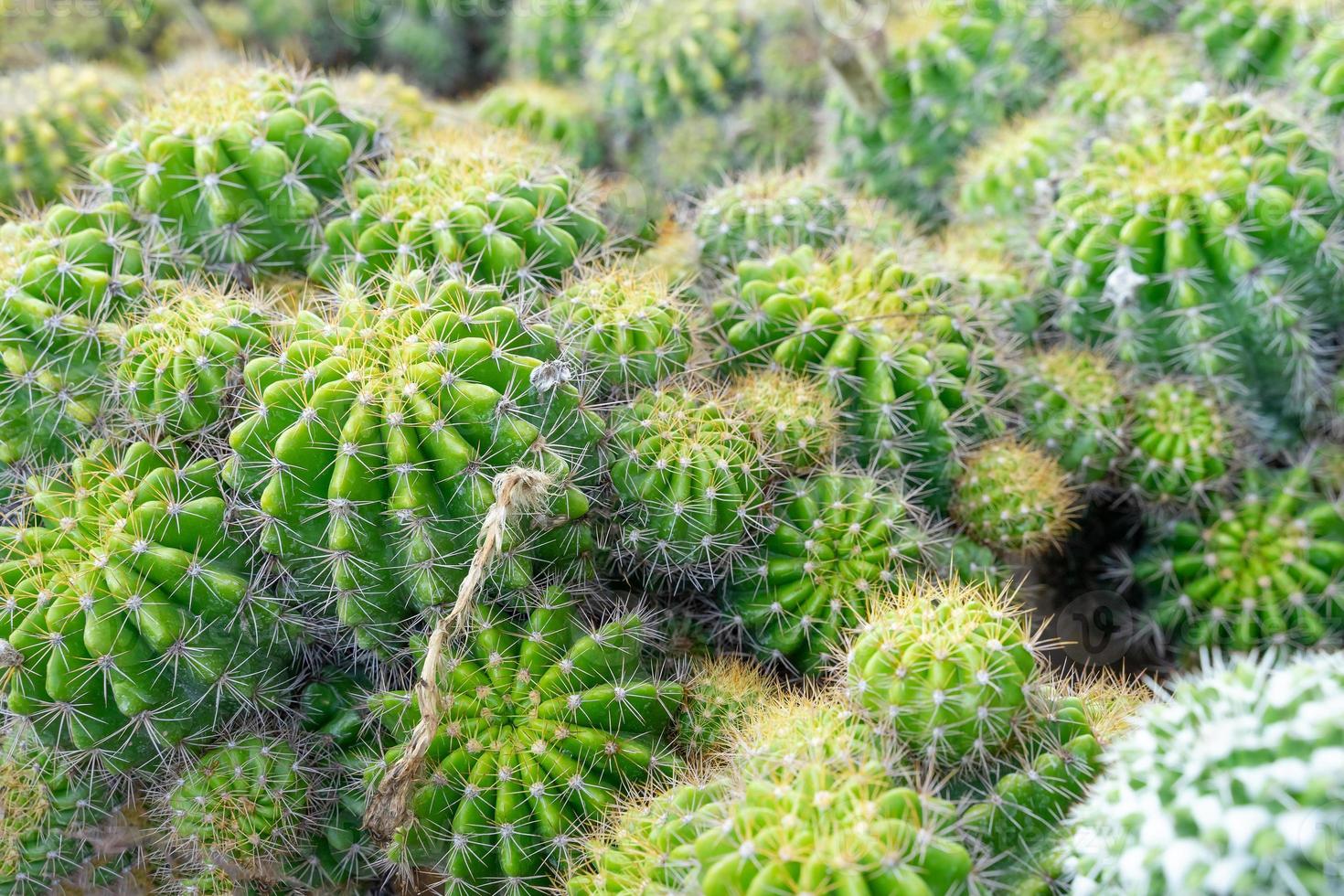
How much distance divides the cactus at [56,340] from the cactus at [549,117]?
7.05ft

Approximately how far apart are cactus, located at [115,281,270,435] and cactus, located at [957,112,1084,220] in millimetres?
3032

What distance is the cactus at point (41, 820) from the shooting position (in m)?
2.98

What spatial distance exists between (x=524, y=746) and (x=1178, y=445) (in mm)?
2631

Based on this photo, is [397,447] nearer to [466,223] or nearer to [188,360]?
[188,360]

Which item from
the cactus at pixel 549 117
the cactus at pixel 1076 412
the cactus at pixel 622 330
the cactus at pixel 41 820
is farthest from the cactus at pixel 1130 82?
the cactus at pixel 41 820

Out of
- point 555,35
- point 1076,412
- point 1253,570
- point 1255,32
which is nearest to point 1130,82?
point 1255,32

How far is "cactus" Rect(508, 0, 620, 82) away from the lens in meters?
5.84

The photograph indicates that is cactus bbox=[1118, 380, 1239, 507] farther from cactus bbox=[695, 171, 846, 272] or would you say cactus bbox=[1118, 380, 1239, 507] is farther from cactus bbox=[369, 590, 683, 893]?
cactus bbox=[369, 590, 683, 893]

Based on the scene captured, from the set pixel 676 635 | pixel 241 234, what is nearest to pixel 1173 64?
pixel 676 635

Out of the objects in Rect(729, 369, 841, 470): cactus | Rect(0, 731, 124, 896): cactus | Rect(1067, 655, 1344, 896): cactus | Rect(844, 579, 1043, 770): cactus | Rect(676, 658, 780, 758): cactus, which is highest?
Rect(1067, 655, 1344, 896): cactus

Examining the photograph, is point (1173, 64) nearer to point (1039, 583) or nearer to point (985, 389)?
point (985, 389)

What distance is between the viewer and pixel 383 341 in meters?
3.06

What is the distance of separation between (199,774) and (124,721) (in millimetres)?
259

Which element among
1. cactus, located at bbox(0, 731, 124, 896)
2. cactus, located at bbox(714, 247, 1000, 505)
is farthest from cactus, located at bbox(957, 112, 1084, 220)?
cactus, located at bbox(0, 731, 124, 896)
